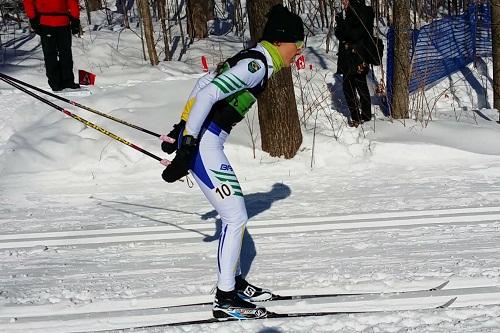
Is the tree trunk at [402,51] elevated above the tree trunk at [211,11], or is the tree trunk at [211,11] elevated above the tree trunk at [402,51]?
the tree trunk at [211,11]

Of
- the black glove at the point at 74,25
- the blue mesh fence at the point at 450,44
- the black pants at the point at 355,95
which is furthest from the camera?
the blue mesh fence at the point at 450,44

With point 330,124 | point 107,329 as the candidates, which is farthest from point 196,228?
point 330,124

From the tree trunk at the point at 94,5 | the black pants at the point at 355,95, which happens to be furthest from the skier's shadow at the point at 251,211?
the tree trunk at the point at 94,5

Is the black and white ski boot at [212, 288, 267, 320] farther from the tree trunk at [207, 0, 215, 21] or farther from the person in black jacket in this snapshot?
the tree trunk at [207, 0, 215, 21]

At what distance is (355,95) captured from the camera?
8695mm

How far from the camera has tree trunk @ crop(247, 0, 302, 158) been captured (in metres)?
7.50

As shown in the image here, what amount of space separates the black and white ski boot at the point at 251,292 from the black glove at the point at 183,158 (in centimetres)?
89

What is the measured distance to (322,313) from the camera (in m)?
3.79

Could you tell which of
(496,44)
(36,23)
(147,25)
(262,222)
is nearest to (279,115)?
(262,222)

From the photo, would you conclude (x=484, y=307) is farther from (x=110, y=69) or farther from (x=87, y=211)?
(x=110, y=69)

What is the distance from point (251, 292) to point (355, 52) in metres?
5.21

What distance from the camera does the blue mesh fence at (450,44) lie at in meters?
11.0

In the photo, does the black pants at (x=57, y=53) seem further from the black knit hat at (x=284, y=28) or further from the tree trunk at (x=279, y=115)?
the black knit hat at (x=284, y=28)

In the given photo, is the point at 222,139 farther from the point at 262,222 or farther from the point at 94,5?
the point at 94,5
